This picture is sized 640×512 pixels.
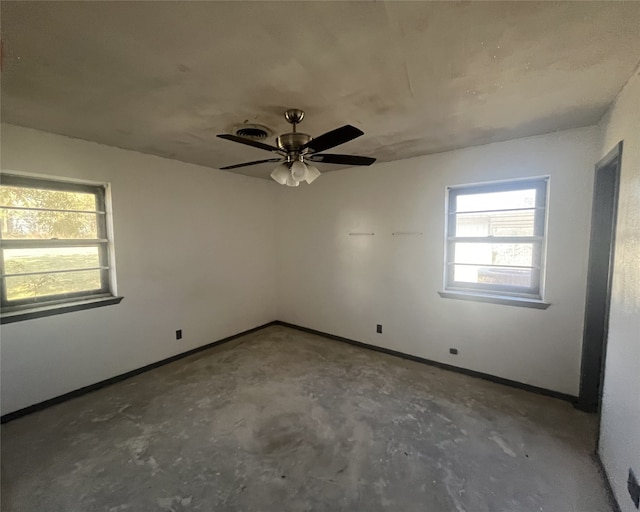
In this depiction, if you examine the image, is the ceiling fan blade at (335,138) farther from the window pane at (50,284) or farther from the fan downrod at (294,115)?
the window pane at (50,284)

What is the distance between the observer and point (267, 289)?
4641mm

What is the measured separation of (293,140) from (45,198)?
239 centimetres

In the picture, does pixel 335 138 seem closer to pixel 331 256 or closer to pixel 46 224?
pixel 331 256

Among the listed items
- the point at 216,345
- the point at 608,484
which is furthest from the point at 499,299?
the point at 216,345

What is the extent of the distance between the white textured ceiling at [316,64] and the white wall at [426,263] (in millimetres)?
518

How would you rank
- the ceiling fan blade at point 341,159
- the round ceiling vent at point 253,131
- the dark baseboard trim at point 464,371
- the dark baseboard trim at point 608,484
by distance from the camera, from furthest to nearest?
the dark baseboard trim at point 464,371
the round ceiling vent at point 253,131
the ceiling fan blade at point 341,159
the dark baseboard trim at point 608,484

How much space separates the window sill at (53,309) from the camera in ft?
7.72

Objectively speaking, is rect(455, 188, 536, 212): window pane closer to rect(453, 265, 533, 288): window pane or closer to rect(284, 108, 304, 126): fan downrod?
rect(453, 265, 533, 288): window pane

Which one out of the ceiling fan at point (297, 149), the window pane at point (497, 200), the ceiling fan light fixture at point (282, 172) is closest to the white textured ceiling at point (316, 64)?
the ceiling fan at point (297, 149)

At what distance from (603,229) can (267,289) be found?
3.98 meters

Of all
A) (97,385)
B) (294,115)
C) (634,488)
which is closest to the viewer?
(634,488)

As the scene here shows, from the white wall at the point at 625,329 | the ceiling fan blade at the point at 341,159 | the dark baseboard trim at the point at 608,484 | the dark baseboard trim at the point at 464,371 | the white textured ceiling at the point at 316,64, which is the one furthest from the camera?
the dark baseboard trim at the point at 464,371

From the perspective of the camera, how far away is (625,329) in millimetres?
1576

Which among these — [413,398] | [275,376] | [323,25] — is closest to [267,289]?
[275,376]
